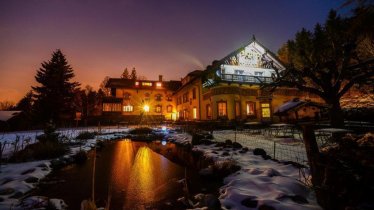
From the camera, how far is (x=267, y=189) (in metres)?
4.57

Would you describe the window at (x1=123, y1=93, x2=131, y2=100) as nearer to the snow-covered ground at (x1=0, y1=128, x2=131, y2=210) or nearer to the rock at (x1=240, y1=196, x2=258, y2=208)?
the snow-covered ground at (x1=0, y1=128, x2=131, y2=210)

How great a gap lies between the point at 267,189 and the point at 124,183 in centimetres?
402

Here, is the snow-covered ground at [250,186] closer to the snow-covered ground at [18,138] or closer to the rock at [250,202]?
the rock at [250,202]

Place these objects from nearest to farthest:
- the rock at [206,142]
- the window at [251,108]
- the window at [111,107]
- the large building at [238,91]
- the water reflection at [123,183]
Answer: the water reflection at [123,183] → the rock at [206,142] → the large building at [238,91] → the window at [251,108] → the window at [111,107]

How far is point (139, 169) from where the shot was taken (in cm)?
738

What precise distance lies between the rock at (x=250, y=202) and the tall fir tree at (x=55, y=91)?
3224cm

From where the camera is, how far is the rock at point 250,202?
13.1ft

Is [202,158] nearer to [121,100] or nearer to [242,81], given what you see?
[242,81]

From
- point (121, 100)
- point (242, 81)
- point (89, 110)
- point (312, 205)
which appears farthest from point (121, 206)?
point (89, 110)

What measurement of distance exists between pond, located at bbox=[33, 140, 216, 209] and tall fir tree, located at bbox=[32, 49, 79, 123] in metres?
26.7

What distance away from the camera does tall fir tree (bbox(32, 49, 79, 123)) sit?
96.9ft

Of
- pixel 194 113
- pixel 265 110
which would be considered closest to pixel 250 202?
pixel 265 110

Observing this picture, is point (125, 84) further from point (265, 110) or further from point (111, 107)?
point (265, 110)

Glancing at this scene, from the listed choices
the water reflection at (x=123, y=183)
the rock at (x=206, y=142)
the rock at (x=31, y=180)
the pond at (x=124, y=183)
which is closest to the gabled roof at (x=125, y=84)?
the rock at (x=206, y=142)
